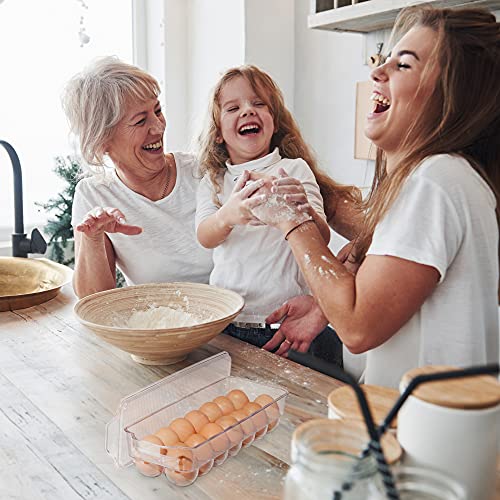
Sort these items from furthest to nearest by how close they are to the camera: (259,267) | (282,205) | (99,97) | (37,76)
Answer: (37,76) → (99,97) → (259,267) → (282,205)

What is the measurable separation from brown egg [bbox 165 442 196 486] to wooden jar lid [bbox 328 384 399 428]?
0.27 meters

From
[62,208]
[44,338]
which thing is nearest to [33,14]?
[62,208]

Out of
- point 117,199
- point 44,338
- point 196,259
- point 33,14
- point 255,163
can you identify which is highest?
point 33,14

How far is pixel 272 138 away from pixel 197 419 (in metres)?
1.09

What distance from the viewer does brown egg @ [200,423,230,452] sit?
0.94 metres

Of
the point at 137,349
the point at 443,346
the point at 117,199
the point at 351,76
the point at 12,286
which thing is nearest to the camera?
the point at 443,346

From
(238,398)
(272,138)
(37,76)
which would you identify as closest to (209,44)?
(37,76)

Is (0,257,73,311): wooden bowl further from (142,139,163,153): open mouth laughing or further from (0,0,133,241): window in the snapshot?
(0,0,133,241): window

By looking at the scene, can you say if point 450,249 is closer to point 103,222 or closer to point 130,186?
point 103,222

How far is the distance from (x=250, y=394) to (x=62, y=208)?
84.5 inches

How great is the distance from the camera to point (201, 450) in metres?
0.92

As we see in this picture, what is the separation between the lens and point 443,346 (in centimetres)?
100

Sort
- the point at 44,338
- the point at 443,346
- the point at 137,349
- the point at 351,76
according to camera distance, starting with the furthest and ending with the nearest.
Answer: the point at 351,76 < the point at 44,338 < the point at 137,349 < the point at 443,346

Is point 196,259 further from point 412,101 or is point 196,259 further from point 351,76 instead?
point 351,76
